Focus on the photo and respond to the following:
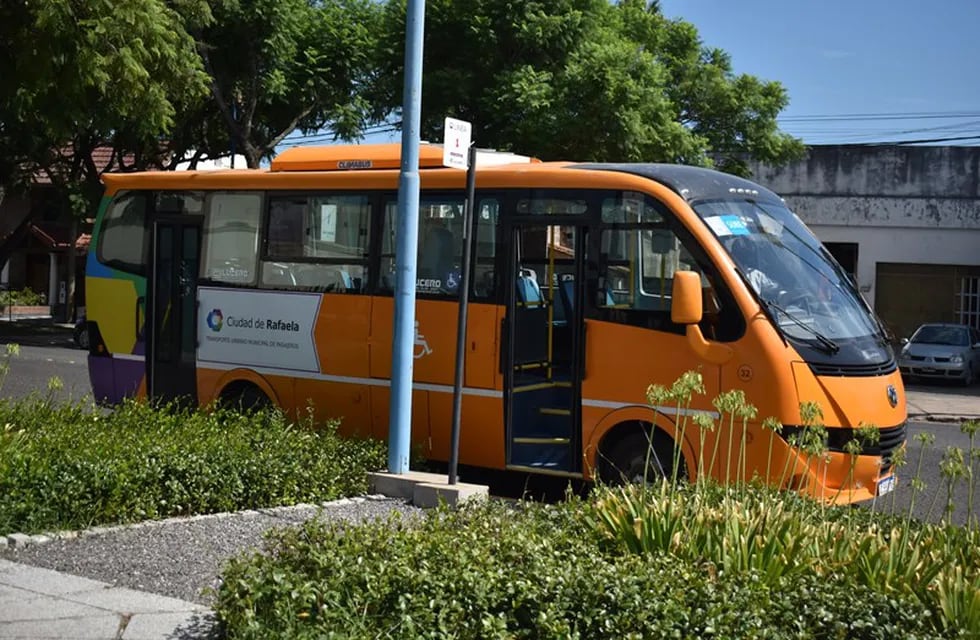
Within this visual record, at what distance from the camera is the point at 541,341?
1101 cm

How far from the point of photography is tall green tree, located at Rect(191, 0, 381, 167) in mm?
A: 28950

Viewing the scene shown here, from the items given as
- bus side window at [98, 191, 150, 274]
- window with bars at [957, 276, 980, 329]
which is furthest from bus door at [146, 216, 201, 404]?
window with bars at [957, 276, 980, 329]

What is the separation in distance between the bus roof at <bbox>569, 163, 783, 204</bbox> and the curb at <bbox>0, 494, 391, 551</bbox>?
3.56 m

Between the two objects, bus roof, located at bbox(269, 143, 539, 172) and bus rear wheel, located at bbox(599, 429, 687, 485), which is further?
bus roof, located at bbox(269, 143, 539, 172)

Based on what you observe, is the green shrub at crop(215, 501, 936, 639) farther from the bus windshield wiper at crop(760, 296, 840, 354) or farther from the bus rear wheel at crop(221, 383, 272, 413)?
the bus rear wheel at crop(221, 383, 272, 413)

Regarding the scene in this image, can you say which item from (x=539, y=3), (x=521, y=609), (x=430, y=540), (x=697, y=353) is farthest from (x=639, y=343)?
(x=539, y=3)

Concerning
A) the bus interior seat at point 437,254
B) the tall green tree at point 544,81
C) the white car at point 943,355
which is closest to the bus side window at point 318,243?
the bus interior seat at point 437,254

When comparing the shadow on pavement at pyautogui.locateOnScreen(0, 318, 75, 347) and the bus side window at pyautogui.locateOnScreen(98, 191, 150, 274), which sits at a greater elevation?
the bus side window at pyautogui.locateOnScreen(98, 191, 150, 274)

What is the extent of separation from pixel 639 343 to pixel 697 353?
59 centimetres

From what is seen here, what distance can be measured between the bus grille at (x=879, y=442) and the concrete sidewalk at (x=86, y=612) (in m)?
5.02

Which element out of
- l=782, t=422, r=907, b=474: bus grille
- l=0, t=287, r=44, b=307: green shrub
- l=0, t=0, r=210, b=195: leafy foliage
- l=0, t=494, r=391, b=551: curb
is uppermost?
l=0, t=0, r=210, b=195: leafy foliage

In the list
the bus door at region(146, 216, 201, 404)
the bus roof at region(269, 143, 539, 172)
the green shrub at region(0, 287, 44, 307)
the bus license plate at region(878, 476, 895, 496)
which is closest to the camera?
the bus license plate at region(878, 476, 895, 496)

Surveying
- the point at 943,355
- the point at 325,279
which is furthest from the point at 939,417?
the point at 325,279

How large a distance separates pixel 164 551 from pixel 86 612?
1.37 metres
